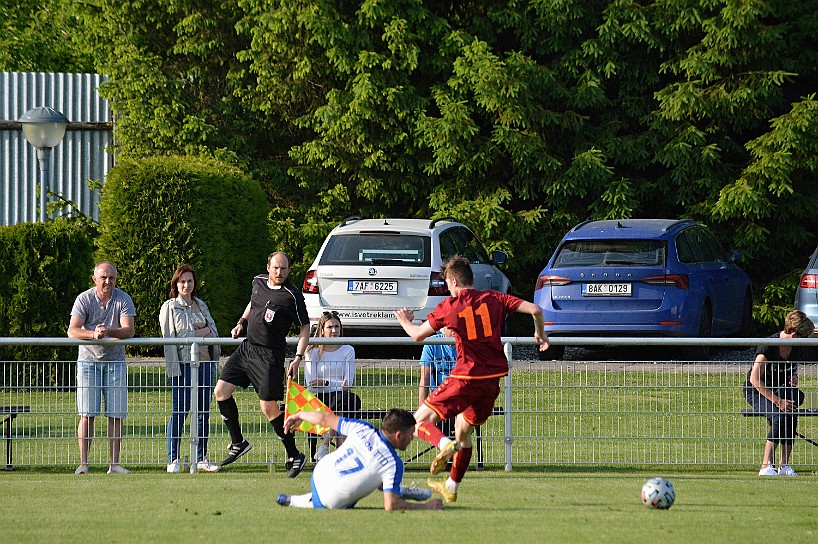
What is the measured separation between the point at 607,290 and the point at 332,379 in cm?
625

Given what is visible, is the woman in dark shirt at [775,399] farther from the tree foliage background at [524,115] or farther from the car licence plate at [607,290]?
the tree foliage background at [524,115]

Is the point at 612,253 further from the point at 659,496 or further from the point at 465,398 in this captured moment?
the point at 659,496

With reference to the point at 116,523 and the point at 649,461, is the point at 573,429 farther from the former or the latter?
the point at 116,523

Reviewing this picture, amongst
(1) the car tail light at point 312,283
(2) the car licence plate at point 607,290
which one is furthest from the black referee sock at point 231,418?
(2) the car licence plate at point 607,290

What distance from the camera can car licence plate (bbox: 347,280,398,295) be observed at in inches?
639

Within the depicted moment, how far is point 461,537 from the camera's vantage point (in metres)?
7.41

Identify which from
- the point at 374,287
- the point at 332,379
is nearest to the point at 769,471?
the point at 332,379

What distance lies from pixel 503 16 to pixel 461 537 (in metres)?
15.7

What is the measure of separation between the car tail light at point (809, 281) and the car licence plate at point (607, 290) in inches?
78.6

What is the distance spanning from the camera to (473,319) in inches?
350

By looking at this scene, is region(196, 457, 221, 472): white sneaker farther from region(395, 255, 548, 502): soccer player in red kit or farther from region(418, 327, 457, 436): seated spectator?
region(395, 255, 548, 502): soccer player in red kit

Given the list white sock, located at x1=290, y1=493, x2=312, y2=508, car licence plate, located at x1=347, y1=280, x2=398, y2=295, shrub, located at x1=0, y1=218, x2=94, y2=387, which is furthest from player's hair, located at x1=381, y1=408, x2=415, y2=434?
shrub, located at x1=0, y1=218, x2=94, y2=387

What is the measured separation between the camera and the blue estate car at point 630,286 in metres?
16.2

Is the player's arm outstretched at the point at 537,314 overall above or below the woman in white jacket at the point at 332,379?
above
